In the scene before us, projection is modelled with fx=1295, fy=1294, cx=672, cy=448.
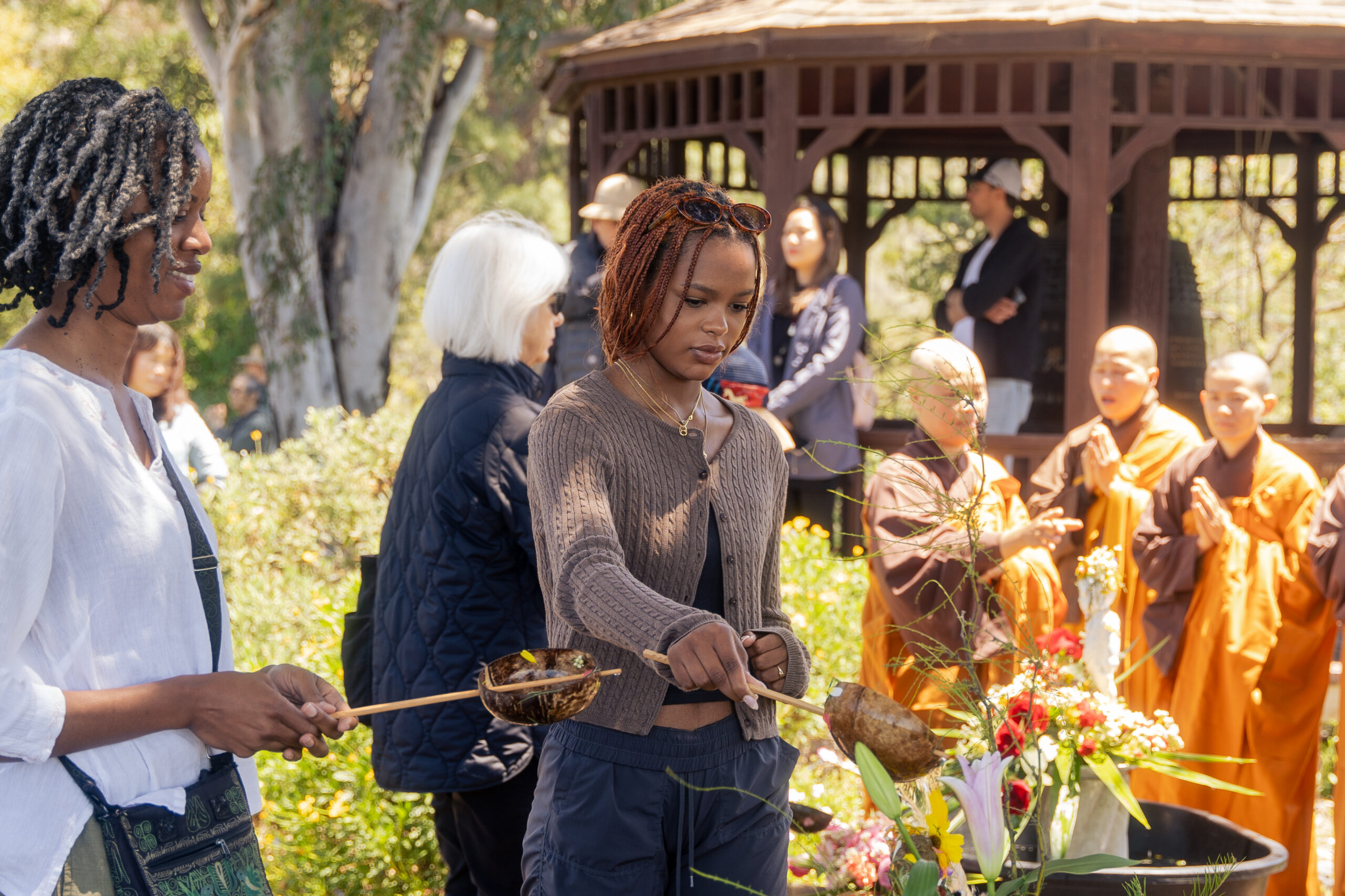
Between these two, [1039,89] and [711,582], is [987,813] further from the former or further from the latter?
[1039,89]

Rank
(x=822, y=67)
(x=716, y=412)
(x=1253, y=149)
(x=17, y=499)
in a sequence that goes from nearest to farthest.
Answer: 1. (x=17, y=499)
2. (x=716, y=412)
3. (x=822, y=67)
4. (x=1253, y=149)

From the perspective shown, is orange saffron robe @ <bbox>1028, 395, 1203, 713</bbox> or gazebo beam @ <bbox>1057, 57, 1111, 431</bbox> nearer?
orange saffron robe @ <bbox>1028, 395, 1203, 713</bbox>

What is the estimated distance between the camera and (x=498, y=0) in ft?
36.2

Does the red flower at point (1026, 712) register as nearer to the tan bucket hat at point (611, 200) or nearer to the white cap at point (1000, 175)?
the tan bucket hat at point (611, 200)

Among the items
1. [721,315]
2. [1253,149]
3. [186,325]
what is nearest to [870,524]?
[721,315]

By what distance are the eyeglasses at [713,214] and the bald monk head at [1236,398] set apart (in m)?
3.03

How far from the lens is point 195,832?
1774mm

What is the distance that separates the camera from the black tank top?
213 cm

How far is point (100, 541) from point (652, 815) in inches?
36.7

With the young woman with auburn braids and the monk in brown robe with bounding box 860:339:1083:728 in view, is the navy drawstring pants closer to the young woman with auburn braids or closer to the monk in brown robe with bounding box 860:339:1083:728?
the young woman with auburn braids

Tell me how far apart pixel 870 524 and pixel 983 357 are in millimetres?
3797

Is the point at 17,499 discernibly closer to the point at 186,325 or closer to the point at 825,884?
the point at 825,884

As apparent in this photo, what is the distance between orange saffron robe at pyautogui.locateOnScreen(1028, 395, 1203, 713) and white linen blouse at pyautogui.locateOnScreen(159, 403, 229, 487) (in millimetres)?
4584

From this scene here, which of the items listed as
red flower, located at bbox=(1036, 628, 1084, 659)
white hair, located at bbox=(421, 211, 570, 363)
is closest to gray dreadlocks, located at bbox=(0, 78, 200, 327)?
white hair, located at bbox=(421, 211, 570, 363)
